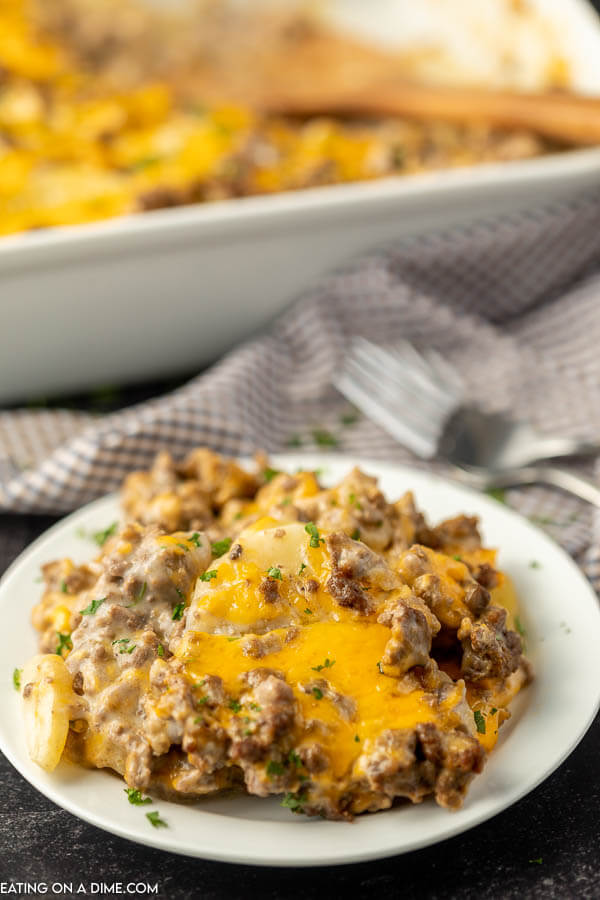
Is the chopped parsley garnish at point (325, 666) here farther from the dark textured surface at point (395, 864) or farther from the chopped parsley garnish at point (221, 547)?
the chopped parsley garnish at point (221, 547)

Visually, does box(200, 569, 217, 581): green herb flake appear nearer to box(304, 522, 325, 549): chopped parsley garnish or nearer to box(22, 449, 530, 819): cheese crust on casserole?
box(22, 449, 530, 819): cheese crust on casserole

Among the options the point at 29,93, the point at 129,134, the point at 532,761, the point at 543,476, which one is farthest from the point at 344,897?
the point at 29,93

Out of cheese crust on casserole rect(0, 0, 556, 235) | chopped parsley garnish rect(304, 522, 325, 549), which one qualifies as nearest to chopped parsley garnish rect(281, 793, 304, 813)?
chopped parsley garnish rect(304, 522, 325, 549)

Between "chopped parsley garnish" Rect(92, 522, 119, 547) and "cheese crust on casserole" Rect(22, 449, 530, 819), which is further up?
"cheese crust on casserole" Rect(22, 449, 530, 819)

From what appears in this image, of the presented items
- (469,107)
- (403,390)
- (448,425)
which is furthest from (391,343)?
(469,107)

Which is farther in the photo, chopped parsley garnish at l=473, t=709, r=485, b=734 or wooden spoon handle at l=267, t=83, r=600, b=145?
wooden spoon handle at l=267, t=83, r=600, b=145

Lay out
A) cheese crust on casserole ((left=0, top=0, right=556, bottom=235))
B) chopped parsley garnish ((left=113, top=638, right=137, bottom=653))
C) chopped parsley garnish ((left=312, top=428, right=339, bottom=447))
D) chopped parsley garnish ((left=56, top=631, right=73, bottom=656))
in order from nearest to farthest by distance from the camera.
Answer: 1. chopped parsley garnish ((left=113, top=638, right=137, bottom=653))
2. chopped parsley garnish ((left=56, top=631, right=73, bottom=656))
3. chopped parsley garnish ((left=312, top=428, right=339, bottom=447))
4. cheese crust on casserole ((left=0, top=0, right=556, bottom=235))

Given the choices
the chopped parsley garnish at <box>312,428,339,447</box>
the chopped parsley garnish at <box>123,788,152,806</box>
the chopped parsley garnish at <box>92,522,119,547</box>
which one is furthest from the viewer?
the chopped parsley garnish at <box>312,428,339,447</box>
